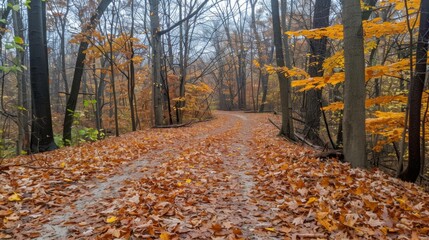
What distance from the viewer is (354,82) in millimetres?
5496

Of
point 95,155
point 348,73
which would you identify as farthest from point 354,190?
point 95,155

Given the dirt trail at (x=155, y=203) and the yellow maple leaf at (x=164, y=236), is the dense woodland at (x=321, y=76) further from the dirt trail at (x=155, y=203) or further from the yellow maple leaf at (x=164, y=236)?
the yellow maple leaf at (x=164, y=236)

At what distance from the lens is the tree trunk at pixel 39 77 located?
9266mm

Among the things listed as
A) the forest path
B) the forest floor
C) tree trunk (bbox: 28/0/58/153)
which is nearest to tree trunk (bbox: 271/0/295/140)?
the forest path

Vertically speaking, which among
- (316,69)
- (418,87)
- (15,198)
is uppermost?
(316,69)

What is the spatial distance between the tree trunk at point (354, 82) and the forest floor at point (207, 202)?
1.73ft

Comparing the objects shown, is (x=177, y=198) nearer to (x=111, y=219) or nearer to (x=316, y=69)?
(x=111, y=219)

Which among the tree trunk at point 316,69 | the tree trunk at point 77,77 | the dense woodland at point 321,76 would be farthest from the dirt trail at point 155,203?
the tree trunk at point 77,77

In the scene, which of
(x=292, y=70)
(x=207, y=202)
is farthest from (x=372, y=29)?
(x=207, y=202)

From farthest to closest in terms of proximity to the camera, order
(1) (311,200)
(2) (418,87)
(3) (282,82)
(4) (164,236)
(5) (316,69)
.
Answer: (3) (282,82)
(5) (316,69)
(2) (418,87)
(1) (311,200)
(4) (164,236)

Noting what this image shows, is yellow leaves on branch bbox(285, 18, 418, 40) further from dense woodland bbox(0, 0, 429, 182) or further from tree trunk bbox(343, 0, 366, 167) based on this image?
tree trunk bbox(343, 0, 366, 167)

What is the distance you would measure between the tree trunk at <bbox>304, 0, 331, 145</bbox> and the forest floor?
4.60 metres

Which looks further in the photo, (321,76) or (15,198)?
(321,76)

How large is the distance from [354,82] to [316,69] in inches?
198
